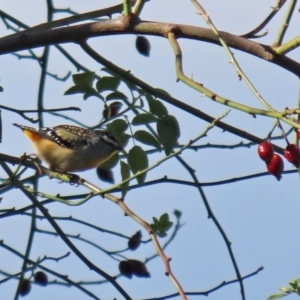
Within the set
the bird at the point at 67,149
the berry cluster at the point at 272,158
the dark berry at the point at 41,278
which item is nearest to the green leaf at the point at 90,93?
the berry cluster at the point at 272,158

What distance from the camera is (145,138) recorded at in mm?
3248

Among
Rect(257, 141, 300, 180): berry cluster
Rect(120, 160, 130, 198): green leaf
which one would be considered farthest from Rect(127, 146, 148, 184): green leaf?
Rect(257, 141, 300, 180): berry cluster

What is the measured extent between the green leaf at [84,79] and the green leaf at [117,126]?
22 centimetres

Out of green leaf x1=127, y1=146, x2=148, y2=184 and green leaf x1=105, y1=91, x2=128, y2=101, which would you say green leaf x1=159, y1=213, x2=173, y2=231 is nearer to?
green leaf x1=127, y1=146, x2=148, y2=184

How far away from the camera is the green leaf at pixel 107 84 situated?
3.31 m

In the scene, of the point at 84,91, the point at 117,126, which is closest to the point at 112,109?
the point at 84,91

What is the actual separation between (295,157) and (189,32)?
3.04 ft

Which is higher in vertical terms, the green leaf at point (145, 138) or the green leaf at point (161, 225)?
the green leaf at point (145, 138)

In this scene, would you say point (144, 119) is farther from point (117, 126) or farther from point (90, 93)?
point (90, 93)

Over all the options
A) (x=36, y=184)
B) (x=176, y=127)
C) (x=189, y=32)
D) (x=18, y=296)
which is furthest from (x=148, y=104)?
(x=18, y=296)

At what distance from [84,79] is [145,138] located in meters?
0.41

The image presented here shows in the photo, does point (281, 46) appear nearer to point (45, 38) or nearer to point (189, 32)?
point (189, 32)

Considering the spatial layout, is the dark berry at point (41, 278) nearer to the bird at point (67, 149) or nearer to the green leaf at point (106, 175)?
the green leaf at point (106, 175)

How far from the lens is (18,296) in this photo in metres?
4.18
